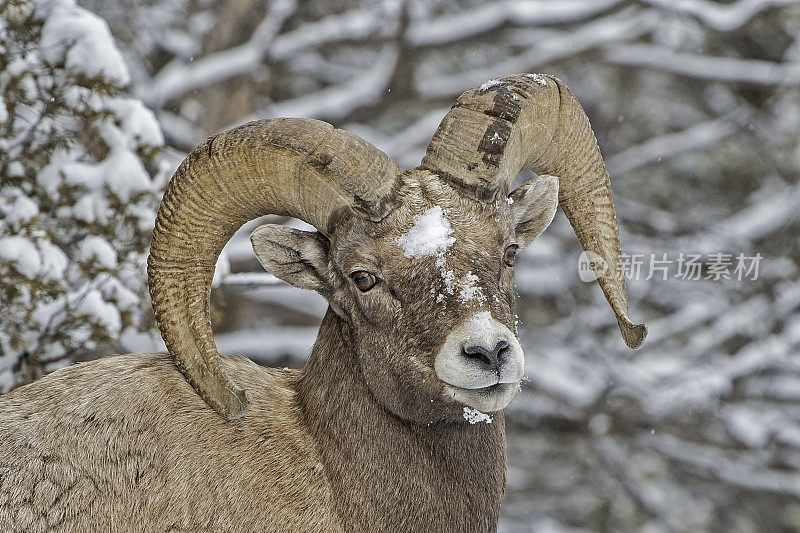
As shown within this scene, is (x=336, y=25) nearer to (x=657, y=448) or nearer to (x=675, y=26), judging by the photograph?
(x=675, y=26)

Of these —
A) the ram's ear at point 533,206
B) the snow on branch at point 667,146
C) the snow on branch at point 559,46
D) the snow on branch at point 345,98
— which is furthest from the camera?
the snow on branch at point 667,146

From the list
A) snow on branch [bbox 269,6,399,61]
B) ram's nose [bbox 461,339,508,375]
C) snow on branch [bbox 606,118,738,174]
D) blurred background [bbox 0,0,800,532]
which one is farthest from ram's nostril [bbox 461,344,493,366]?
snow on branch [bbox 606,118,738,174]

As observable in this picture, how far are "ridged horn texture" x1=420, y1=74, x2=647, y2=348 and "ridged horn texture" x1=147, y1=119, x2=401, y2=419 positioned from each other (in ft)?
0.99

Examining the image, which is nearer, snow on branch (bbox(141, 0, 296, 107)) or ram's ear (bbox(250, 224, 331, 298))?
ram's ear (bbox(250, 224, 331, 298))

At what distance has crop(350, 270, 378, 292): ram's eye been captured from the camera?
3.90 metres

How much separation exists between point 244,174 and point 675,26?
14163 millimetres

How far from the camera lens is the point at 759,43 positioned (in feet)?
58.0

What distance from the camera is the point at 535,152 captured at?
4.43 metres

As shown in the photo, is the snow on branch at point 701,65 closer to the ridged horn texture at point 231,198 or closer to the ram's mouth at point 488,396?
the ridged horn texture at point 231,198

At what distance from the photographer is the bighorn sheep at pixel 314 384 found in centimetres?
384

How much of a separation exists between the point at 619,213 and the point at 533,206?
38.3 feet

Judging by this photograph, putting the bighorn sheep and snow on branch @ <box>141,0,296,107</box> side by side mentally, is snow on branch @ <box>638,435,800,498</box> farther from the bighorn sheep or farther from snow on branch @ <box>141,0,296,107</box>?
the bighorn sheep

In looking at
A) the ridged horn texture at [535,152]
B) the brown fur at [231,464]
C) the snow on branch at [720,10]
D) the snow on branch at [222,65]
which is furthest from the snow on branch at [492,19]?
the brown fur at [231,464]

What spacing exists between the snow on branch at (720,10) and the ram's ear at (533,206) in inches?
437
